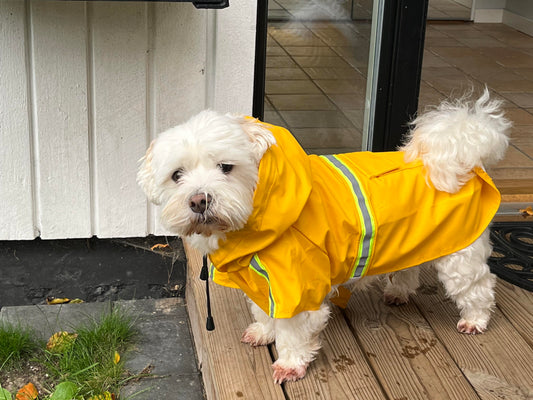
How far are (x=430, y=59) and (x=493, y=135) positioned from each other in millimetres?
4339

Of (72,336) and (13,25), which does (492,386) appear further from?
(13,25)

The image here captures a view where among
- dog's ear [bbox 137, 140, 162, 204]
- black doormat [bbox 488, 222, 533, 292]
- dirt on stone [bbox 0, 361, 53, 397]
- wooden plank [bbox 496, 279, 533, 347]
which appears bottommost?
dirt on stone [bbox 0, 361, 53, 397]

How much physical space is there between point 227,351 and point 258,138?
893 mm

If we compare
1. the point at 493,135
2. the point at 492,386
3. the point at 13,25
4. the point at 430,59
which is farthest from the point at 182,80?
the point at 430,59

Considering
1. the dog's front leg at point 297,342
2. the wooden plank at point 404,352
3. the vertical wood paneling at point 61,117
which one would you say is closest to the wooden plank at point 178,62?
the vertical wood paneling at point 61,117

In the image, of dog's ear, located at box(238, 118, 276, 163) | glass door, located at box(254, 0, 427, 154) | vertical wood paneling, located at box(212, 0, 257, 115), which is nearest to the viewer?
dog's ear, located at box(238, 118, 276, 163)

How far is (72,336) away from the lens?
3.37m

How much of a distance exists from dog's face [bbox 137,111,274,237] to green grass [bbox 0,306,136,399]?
101 centimetres

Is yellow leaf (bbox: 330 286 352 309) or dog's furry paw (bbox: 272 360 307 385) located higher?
yellow leaf (bbox: 330 286 352 309)

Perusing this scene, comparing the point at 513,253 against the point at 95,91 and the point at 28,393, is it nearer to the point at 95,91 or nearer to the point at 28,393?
the point at 95,91

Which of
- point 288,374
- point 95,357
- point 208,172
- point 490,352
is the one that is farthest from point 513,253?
point 95,357

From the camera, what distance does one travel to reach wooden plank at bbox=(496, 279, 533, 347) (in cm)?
297

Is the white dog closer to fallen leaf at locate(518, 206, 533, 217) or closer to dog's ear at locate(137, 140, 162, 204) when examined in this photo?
dog's ear at locate(137, 140, 162, 204)

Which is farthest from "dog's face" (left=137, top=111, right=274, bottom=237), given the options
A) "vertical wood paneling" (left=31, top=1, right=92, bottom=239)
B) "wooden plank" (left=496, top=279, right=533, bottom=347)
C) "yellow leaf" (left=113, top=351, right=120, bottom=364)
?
"wooden plank" (left=496, top=279, right=533, bottom=347)
